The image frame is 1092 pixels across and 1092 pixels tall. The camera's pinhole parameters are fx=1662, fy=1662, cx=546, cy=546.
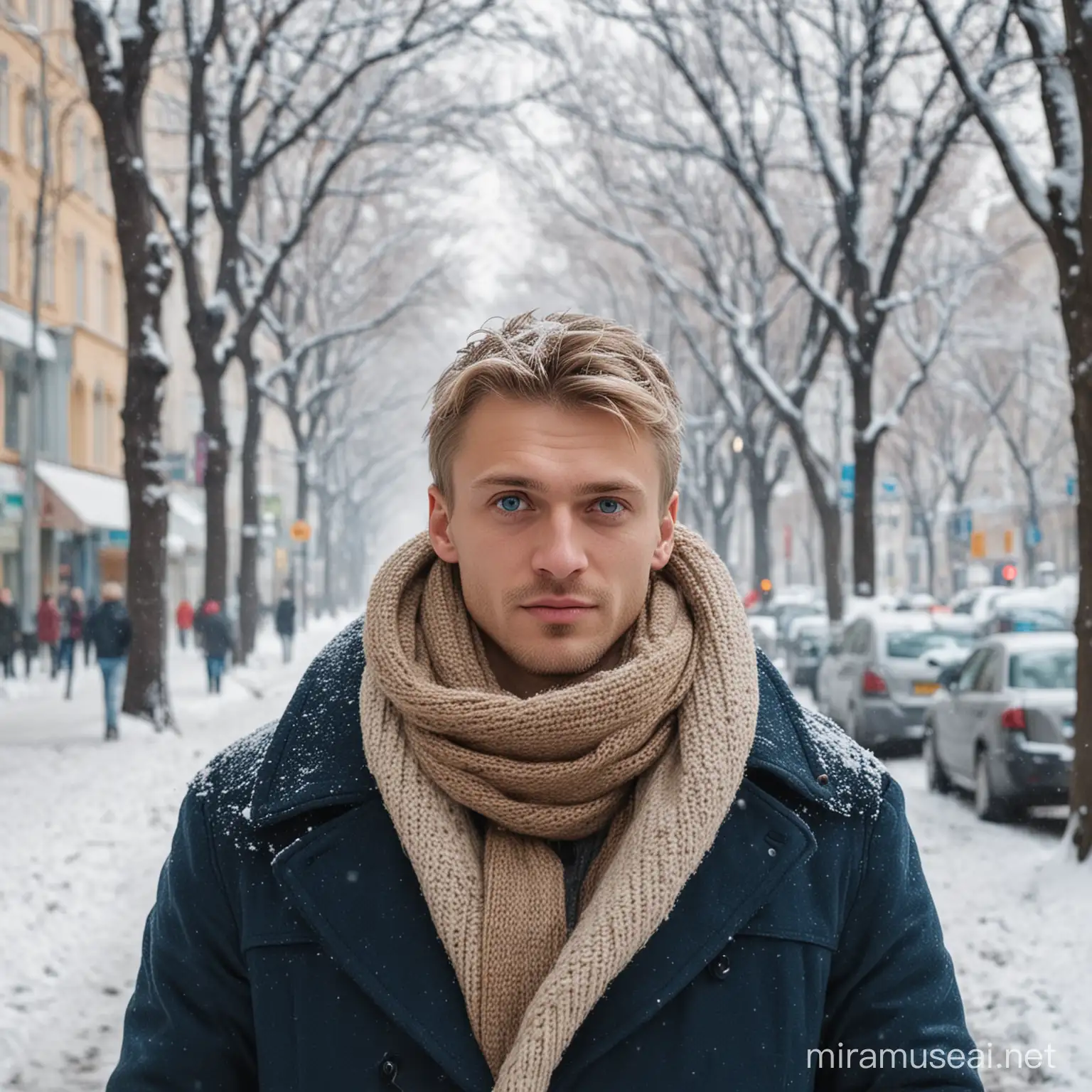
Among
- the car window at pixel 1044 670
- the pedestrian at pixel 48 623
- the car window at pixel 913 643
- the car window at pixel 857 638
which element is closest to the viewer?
the car window at pixel 1044 670

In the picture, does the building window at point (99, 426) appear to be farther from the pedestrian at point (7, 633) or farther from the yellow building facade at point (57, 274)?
the pedestrian at point (7, 633)

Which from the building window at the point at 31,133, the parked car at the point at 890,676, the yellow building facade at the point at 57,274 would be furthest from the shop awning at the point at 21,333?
the parked car at the point at 890,676

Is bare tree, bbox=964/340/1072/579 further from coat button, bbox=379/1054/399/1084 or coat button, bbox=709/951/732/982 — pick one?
coat button, bbox=379/1054/399/1084

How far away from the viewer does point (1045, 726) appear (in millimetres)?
12281

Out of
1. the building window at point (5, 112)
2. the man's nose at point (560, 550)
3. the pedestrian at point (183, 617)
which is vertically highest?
the building window at point (5, 112)

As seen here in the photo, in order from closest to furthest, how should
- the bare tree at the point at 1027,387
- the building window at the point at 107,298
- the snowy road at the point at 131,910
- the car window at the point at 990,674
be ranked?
the snowy road at the point at 131,910 → the car window at the point at 990,674 → the bare tree at the point at 1027,387 → the building window at the point at 107,298

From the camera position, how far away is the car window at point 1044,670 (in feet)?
42.1

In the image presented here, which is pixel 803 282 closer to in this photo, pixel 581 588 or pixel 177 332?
pixel 581 588

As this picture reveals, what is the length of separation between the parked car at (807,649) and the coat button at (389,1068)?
2367 cm

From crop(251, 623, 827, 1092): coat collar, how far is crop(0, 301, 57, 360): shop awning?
1245 inches

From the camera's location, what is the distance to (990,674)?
44.0 ft

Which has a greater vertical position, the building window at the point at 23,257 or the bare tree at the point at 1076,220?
the building window at the point at 23,257

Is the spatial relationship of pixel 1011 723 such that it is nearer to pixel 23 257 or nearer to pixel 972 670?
pixel 972 670

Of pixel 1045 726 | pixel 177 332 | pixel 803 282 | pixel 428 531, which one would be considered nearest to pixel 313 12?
pixel 803 282
